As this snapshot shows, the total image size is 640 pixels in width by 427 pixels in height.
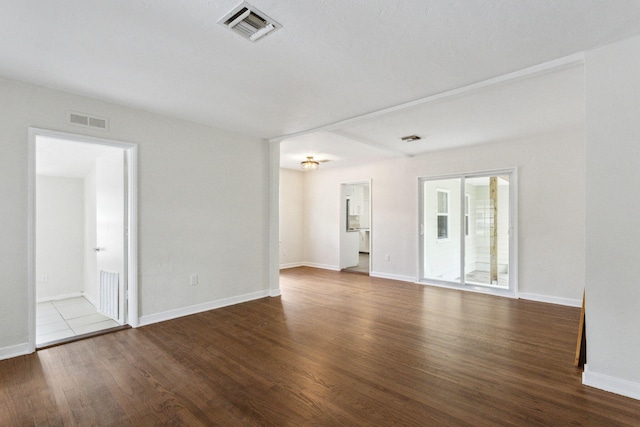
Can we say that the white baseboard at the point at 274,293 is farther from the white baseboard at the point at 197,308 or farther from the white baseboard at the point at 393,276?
the white baseboard at the point at 393,276

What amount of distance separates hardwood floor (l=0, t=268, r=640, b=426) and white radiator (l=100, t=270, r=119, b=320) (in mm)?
604

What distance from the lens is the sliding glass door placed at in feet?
17.3

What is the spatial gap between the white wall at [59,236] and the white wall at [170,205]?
9.71ft

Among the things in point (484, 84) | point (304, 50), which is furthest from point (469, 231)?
point (304, 50)

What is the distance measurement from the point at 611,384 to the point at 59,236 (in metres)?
7.61

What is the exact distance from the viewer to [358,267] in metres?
8.27

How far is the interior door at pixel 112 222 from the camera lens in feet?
12.4

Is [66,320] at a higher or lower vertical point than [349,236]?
lower

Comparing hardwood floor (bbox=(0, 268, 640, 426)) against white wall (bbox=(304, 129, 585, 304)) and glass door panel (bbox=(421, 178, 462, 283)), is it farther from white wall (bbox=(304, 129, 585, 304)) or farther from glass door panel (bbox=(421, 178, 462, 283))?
glass door panel (bbox=(421, 178, 462, 283))

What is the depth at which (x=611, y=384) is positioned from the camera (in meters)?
2.26

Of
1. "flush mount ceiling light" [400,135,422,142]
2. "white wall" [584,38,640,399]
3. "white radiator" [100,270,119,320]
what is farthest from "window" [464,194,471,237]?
"white radiator" [100,270,119,320]

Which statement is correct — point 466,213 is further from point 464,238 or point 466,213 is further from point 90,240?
point 90,240

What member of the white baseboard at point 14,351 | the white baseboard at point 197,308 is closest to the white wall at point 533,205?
the white baseboard at point 197,308

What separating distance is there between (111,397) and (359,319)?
264cm
